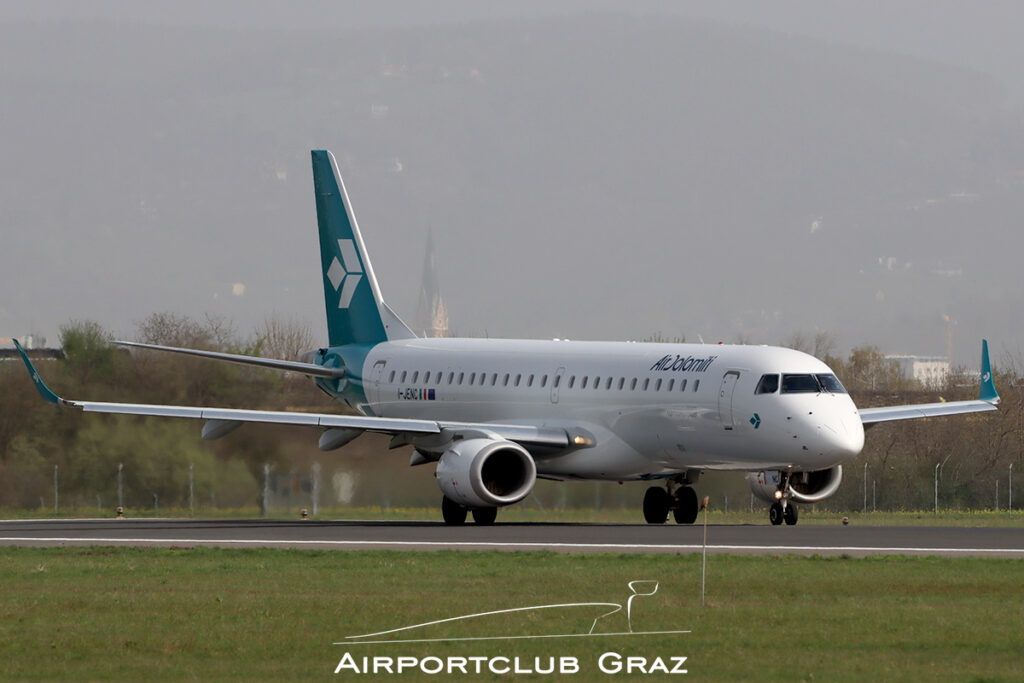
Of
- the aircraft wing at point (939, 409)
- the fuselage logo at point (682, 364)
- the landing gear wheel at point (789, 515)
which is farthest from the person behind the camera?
the aircraft wing at point (939, 409)

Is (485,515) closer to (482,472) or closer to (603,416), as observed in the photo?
(482,472)

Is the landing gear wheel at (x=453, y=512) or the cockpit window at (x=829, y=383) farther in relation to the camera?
the landing gear wheel at (x=453, y=512)

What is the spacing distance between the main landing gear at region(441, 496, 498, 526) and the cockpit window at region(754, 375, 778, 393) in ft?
21.5

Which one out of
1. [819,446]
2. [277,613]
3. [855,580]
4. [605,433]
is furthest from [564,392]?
[277,613]

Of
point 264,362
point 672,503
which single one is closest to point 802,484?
point 672,503

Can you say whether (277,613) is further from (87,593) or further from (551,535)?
(551,535)

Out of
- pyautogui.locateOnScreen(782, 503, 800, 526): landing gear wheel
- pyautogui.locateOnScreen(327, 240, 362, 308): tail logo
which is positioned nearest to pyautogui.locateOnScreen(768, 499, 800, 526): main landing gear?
pyautogui.locateOnScreen(782, 503, 800, 526): landing gear wheel

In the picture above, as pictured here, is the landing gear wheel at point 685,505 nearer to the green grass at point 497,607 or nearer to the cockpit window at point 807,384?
the cockpit window at point 807,384

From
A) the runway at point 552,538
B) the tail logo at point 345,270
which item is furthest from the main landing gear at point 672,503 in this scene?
the tail logo at point 345,270

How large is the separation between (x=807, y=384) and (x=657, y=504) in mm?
6773

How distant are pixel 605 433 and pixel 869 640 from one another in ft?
77.8

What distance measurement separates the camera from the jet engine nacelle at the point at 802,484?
136 ft

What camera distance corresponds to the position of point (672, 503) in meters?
44.2

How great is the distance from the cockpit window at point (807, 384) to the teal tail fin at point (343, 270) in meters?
16.4
